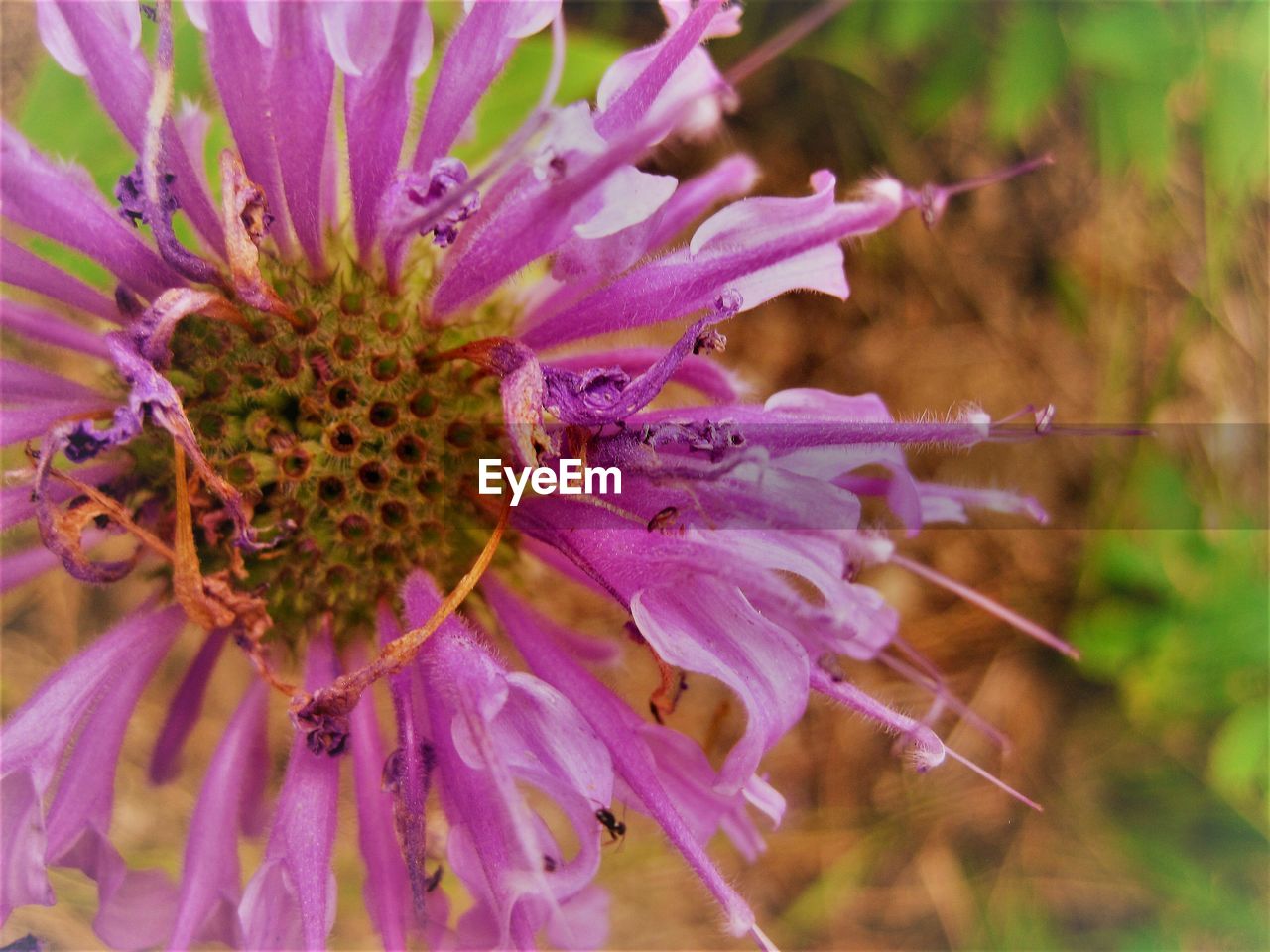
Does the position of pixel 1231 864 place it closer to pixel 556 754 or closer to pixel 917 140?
pixel 917 140

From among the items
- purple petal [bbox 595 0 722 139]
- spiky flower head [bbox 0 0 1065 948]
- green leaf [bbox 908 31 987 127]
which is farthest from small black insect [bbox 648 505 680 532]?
green leaf [bbox 908 31 987 127]

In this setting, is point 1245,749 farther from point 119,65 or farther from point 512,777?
point 119,65

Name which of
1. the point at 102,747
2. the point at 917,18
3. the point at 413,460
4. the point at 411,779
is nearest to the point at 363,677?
the point at 411,779

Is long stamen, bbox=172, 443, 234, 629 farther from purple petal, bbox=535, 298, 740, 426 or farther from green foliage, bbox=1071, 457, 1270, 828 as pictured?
green foliage, bbox=1071, 457, 1270, 828

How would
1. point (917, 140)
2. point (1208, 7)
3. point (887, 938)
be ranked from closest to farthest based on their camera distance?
point (1208, 7) < point (917, 140) < point (887, 938)

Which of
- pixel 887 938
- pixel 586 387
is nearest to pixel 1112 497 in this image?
pixel 887 938

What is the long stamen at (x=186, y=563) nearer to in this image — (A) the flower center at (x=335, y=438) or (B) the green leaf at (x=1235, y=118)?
(A) the flower center at (x=335, y=438)

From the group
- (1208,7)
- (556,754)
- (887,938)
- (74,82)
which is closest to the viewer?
(556,754)
